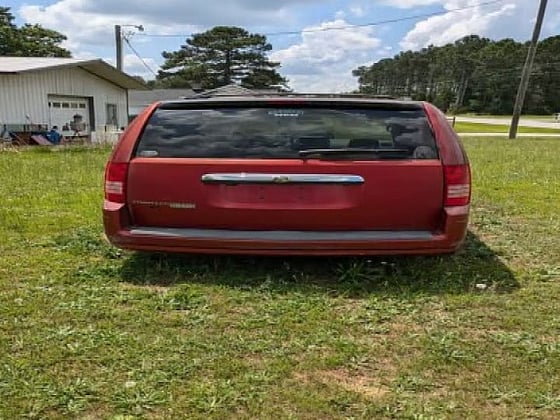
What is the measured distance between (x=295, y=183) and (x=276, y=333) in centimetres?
101

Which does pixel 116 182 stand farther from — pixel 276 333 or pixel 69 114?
pixel 69 114

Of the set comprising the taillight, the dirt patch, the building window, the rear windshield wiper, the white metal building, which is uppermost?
the rear windshield wiper

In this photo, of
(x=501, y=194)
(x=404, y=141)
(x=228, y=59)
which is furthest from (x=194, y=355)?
(x=228, y=59)

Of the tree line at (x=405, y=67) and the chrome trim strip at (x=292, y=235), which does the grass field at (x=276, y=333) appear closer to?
the chrome trim strip at (x=292, y=235)

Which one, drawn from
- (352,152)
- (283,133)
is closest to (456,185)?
(352,152)

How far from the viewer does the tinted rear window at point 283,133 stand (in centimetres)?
366

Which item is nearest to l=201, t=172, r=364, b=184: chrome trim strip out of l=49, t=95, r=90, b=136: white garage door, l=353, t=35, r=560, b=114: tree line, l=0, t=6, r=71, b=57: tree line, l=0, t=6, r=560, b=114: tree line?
l=49, t=95, r=90, b=136: white garage door

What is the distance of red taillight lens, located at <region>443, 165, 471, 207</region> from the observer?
3.58 meters

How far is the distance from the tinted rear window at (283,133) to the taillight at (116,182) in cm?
16

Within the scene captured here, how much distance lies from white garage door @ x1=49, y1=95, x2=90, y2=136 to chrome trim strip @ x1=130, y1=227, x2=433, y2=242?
2262 cm

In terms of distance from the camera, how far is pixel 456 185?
3588 millimetres

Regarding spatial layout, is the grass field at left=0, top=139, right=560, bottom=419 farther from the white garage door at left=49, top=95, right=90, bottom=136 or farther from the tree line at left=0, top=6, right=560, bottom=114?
the tree line at left=0, top=6, right=560, bottom=114

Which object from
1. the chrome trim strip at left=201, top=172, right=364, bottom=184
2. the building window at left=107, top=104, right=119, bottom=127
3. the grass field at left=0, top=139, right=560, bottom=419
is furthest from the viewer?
the building window at left=107, top=104, right=119, bottom=127

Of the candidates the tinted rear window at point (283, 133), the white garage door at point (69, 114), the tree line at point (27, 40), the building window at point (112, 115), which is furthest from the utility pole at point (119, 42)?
the tinted rear window at point (283, 133)
